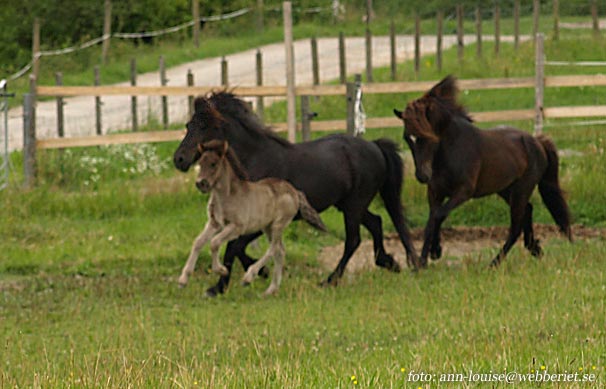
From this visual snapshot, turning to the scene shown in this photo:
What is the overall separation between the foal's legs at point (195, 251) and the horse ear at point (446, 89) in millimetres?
3153

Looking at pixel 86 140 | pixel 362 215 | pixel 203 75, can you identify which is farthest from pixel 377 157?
pixel 203 75

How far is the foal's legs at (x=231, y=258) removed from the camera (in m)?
11.8

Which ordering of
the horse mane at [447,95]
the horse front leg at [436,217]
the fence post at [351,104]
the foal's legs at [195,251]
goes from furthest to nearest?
the fence post at [351,104] → the horse mane at [447,95] → the horse front leg at [436,217] → the foal's legs at [195,251]

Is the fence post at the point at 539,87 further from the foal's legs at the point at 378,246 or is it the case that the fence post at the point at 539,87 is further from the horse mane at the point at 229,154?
the horse mane at the point at 229,154

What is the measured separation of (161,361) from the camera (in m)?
7.96

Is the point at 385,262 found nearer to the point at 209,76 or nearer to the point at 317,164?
the point at 317,164

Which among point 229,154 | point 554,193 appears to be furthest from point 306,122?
point 229,154

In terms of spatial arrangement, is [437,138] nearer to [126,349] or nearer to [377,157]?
[377,157]

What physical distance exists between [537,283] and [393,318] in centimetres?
178

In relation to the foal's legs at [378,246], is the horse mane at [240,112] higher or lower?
higher

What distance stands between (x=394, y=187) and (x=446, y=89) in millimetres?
1236

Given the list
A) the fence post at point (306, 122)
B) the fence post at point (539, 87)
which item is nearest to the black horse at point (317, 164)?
the fence post at point (306, 122)

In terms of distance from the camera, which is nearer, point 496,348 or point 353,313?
point 496,348

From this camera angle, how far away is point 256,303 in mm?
11211
